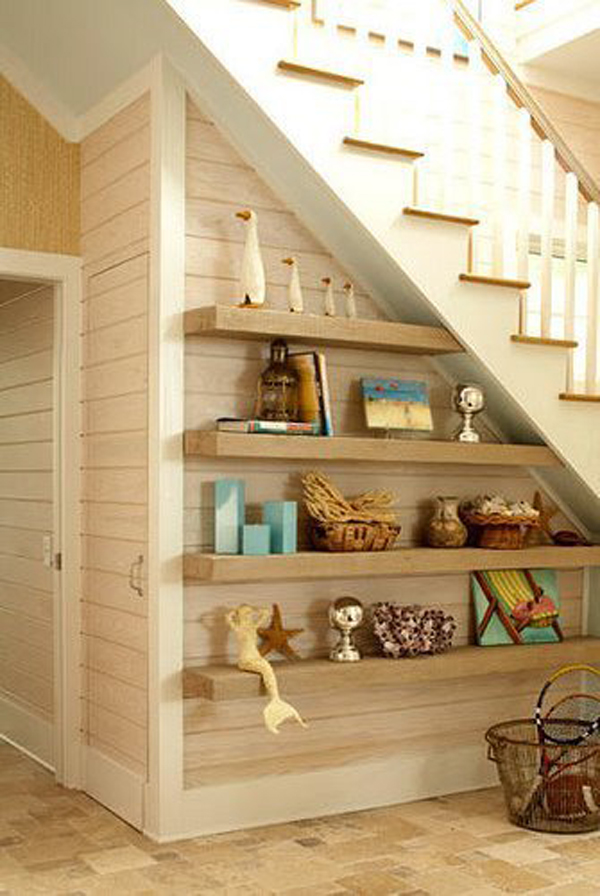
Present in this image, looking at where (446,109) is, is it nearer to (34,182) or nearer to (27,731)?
(34,182)

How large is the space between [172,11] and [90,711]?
2389 millimetres

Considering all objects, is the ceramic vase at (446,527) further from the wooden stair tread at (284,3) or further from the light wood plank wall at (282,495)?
the wooden stair tread at (284,3)

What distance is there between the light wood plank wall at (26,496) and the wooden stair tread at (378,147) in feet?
4.74

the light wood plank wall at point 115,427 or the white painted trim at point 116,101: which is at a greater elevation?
the white painted trim at point 116,101

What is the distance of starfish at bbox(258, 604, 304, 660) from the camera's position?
3764mm

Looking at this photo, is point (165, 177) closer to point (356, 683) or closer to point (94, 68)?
point (94, 68)

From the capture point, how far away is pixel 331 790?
3.96 m

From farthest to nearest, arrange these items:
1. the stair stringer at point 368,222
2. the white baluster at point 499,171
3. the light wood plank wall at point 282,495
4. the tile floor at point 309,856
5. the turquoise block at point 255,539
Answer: the white baluster at point 499,171
the light wood plank wall at point 282,495
the turquoise block at point 255,539
the stair stringer at point 368,222
the tile floor at point 309,856

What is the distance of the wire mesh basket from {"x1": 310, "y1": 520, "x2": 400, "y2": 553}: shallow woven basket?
77 centimetres

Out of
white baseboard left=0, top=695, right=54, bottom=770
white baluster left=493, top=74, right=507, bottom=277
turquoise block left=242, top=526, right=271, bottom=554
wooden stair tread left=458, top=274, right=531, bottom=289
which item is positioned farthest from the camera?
white baseboard left=0, top=695, right=54, bottom=770

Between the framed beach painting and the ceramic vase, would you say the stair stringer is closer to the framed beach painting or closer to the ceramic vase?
the framed beach painting

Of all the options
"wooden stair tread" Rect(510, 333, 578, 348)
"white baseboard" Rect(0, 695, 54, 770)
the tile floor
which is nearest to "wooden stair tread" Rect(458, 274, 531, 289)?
"wooden stair tread" Rect(510, 333, 578, 348)

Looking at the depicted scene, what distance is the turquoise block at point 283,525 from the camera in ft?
12.2

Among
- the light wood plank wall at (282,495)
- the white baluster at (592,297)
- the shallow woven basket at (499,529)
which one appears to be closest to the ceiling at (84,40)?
the light wood plank wall at (282,495)
